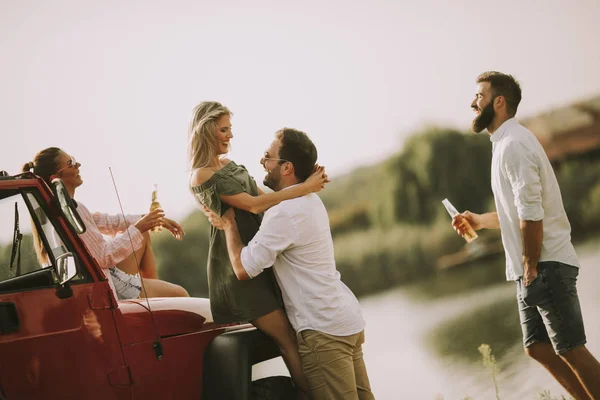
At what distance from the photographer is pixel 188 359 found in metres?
3.56

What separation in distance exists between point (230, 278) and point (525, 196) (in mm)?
1510

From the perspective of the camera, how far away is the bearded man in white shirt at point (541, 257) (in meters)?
3.75

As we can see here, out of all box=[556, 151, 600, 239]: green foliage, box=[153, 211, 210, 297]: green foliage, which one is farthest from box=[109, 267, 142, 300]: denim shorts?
box=[556, 151, 600, 239]: green foliage

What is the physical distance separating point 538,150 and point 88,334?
235cm

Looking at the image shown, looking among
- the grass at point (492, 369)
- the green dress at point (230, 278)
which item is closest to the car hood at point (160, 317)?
the green dress at point (230, 278)

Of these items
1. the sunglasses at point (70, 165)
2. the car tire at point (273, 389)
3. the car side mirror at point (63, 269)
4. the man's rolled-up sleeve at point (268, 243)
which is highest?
the sunglasses at point (70, 165)

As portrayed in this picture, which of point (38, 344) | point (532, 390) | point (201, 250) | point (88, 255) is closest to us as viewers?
point (38, 344)

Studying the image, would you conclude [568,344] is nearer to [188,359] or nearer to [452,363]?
[188,359]

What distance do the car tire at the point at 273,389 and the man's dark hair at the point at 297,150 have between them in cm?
98

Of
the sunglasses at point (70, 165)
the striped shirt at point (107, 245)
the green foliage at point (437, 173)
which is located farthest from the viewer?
the green foliage at point (437, 173)

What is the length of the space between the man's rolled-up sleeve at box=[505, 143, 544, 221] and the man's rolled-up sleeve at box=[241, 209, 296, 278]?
3.89 ft

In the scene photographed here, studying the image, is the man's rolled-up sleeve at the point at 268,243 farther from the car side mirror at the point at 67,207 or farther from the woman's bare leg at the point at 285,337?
the car side mirror at the point at 67,207

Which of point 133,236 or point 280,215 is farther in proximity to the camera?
point 133,236

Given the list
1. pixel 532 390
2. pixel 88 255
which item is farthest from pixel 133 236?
pixel 532 390
